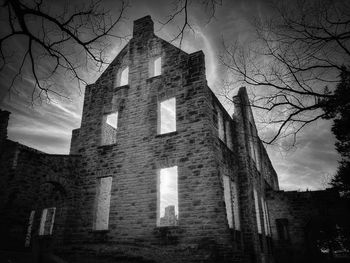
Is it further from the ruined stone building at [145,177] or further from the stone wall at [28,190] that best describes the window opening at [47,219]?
the stone wall at [28,190]

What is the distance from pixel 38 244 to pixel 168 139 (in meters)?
5.74

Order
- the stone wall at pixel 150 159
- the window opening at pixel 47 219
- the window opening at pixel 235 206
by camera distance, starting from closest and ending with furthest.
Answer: the stone wall at pixel 150 159
the window opening at pixel 235 206
the window opening at pixel 47 219

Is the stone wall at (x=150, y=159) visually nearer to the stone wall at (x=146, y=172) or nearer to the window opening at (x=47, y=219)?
the stone wall at (x=146, y=172)

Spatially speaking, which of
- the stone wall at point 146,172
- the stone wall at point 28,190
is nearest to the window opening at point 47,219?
the stone wall at point 146,172

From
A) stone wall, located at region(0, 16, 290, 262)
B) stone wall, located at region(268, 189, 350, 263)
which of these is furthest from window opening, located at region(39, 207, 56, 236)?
stone wall, located at region(268, 189, 350, 263)

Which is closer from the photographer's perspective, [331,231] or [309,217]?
[309,217]

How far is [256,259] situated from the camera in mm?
10875

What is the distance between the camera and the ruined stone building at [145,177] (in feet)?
28.6

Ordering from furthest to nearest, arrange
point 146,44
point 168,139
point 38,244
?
point 146,44 → point 168,139 → point 38,244

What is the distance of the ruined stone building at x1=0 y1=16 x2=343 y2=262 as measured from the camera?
8.72 m

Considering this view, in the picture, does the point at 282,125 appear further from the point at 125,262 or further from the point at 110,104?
the point at 110,104

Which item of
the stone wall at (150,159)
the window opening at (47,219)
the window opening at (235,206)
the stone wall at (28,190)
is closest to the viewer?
the stone wall at (150,159)

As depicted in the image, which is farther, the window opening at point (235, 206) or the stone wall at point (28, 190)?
the window opening at point (235, 206)

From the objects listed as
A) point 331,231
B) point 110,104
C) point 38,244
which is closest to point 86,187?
point 110,104
